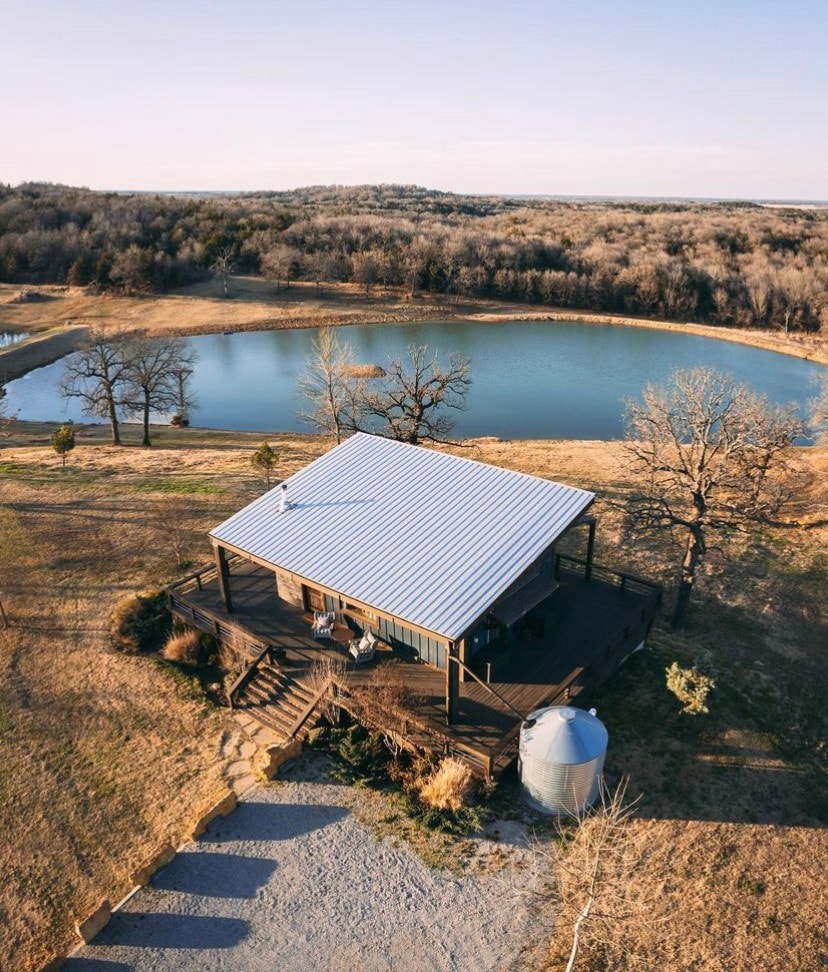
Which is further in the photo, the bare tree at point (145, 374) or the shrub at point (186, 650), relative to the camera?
the bare tree at point (145, 374)

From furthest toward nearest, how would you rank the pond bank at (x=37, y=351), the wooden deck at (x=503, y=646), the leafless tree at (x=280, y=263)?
the leafless tree at (x=280, y=263), the pond bank at (x=37, y=351), the wooden deck at (x=503, y=646)

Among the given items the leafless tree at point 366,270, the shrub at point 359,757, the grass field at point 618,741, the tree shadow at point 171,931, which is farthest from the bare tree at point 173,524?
the leafless tree at point 366,270

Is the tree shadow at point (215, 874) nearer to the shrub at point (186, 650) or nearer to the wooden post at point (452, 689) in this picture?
the wooden post at point (452, 689)

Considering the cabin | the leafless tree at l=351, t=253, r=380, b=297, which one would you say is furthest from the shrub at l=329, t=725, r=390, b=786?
the leafless tree at l=351, t=253, r=380, b=297

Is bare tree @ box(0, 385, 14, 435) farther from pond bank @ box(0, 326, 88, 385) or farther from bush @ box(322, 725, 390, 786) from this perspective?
bush @ box(322, 725, 390, 786)

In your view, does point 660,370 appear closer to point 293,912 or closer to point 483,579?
point 483,579

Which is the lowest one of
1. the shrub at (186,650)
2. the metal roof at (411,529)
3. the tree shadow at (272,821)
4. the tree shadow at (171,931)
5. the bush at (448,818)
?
the tree shadow at (171,931)

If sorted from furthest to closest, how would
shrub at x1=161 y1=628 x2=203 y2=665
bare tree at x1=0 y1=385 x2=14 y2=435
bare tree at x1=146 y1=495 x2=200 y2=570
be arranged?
bare tree at x1=0 y1=385 x2=14 y2=435 → bare tree at x1=146 y1=495 x2=200 y2=570 → shrub at x1=161 y1=628 x2=203 y2=665
